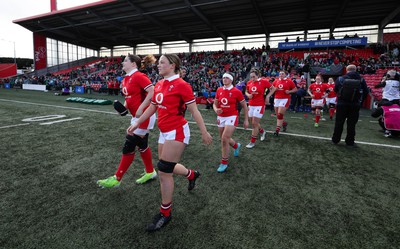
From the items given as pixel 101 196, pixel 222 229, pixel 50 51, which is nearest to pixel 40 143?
pixel 101 196

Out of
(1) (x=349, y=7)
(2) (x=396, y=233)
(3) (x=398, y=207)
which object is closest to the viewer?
(2) (x=396, y=233)

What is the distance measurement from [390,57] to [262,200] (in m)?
25.2

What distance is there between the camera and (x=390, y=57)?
2048cm

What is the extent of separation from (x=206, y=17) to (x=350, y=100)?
25130mm

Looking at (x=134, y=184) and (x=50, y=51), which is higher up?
(x=50, y=51)

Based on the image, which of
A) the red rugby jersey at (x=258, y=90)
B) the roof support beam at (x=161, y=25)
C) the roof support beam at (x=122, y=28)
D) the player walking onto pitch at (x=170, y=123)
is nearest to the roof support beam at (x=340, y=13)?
the roof support beam at (x=161, y=25)

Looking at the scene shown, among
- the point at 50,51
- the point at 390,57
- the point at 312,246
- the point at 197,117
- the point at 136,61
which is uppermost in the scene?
the point at 50,51

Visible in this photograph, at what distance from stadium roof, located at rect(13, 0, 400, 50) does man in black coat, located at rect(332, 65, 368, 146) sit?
1987cm

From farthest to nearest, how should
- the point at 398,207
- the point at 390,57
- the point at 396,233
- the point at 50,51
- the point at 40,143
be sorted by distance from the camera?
the point at 50,51, the point at 390,57, the point at 40,143, the point at 398,207, the point at 396,233

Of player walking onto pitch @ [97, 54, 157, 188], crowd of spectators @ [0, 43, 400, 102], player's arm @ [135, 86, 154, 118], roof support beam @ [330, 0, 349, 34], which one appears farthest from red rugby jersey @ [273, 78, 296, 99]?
roof support beam @ [330, 0, 349, 34]

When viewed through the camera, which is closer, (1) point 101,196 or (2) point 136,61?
(1) point 101,196

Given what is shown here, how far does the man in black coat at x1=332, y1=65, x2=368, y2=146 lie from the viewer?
568cm

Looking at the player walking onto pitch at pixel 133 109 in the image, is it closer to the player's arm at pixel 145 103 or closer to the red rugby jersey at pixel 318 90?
the player's arm at pixel 145 103

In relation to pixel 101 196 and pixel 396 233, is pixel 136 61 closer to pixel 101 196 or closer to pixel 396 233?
pixel 101 196
